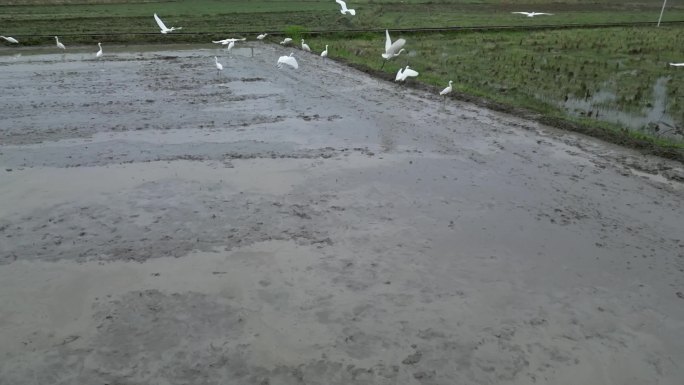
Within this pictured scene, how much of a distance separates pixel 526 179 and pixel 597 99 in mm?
4941

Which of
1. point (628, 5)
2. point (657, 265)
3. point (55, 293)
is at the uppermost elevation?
point (628, 5)

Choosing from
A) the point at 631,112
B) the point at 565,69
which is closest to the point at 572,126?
the point at 631,112

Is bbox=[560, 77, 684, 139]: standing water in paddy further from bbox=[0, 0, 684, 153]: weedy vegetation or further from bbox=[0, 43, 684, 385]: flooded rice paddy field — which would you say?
bbox=[0, 43, 684, 385]: flooded rice paddy field

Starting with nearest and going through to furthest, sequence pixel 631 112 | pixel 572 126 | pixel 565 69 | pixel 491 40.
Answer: pixel 572 126 → pixel 631 112 → pixel 565 69 → pixel 491 40

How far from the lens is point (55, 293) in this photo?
3711mm

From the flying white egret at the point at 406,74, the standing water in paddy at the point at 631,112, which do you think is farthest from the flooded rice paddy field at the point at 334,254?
the flying white egret at the point at 406,74

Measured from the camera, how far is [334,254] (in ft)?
14.0

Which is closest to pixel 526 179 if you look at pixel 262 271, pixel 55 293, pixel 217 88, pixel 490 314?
pixel 490 314

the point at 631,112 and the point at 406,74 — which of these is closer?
the point at 631,112

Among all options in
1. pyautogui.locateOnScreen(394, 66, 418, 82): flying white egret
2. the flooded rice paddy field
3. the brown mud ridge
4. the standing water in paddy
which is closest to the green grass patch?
the standing water in paddy

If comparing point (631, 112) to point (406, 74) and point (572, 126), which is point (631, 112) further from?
point (406, 74)

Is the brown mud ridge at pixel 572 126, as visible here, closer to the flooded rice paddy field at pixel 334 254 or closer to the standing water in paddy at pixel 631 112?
the flooded rice paddy field at pixel 334 254

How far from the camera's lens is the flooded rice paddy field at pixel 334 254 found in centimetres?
312

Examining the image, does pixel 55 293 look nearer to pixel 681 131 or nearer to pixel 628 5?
pixel 681 131
